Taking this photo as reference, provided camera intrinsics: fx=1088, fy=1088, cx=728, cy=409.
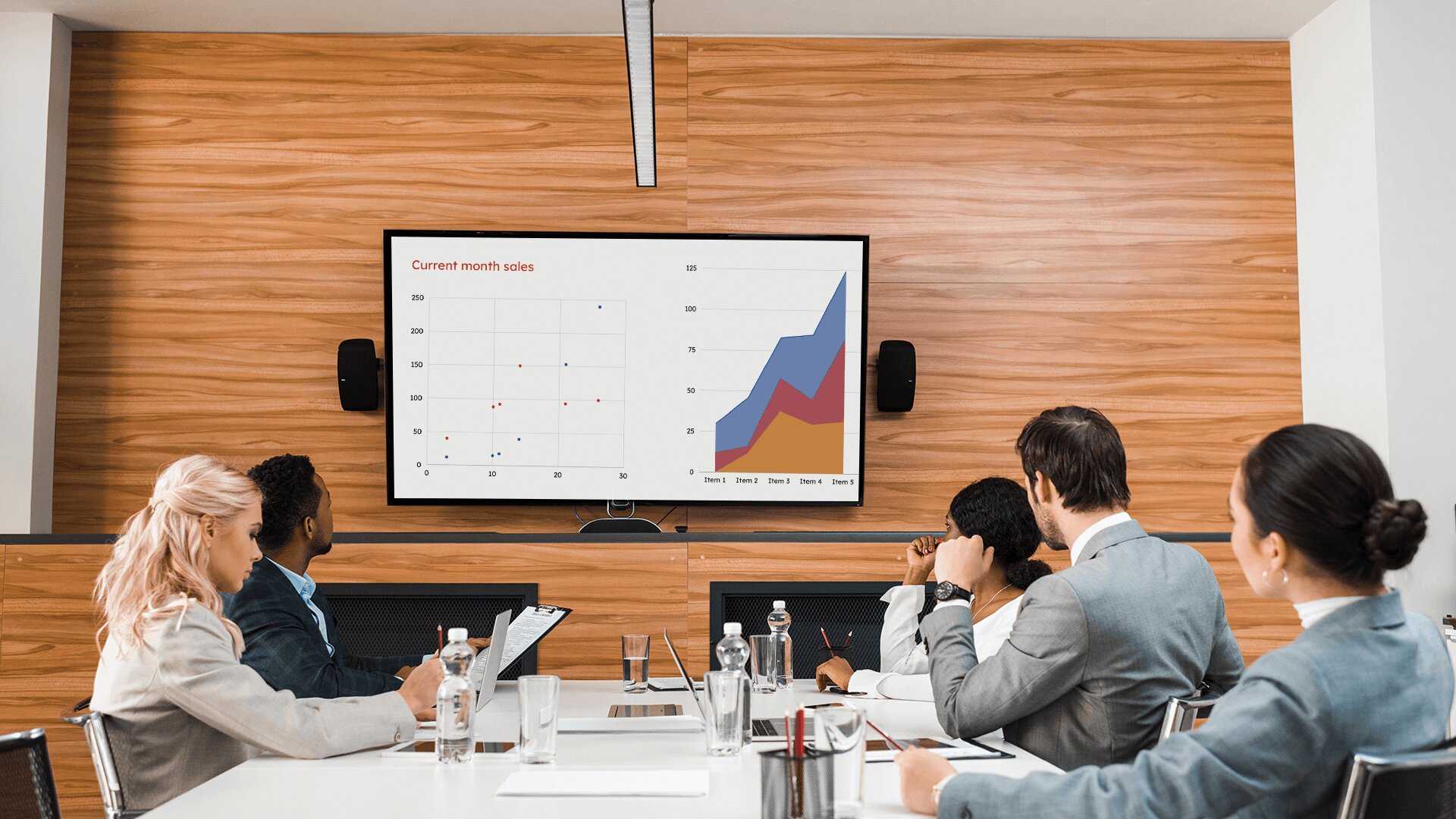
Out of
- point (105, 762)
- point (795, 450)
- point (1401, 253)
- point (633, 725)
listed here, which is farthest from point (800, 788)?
point (1401, 253)

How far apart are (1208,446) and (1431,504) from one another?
78cm

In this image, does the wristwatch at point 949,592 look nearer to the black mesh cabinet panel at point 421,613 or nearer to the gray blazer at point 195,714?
the gray blazer at point 195,714

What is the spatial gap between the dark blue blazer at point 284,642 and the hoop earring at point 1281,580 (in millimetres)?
1775

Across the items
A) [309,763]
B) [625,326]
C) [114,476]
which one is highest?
[625,326]

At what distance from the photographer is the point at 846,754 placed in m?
1.38

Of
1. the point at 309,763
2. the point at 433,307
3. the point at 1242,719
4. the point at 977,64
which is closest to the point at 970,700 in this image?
the point at 1242,719

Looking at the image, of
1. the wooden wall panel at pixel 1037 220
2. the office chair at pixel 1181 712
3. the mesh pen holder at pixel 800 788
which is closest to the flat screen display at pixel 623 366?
the wooden wall panel at pixel 1037 220

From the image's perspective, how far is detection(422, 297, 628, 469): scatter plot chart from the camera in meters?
4.08

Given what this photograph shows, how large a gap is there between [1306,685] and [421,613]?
325 cm

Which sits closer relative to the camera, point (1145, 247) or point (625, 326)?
point (625, 326)

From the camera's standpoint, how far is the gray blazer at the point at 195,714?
A: 5.67 ft

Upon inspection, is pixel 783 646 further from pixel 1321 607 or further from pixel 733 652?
pixel 1321 607

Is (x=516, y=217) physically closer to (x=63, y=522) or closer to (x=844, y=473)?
(x=844, y=473)

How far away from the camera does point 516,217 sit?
4293 mm
